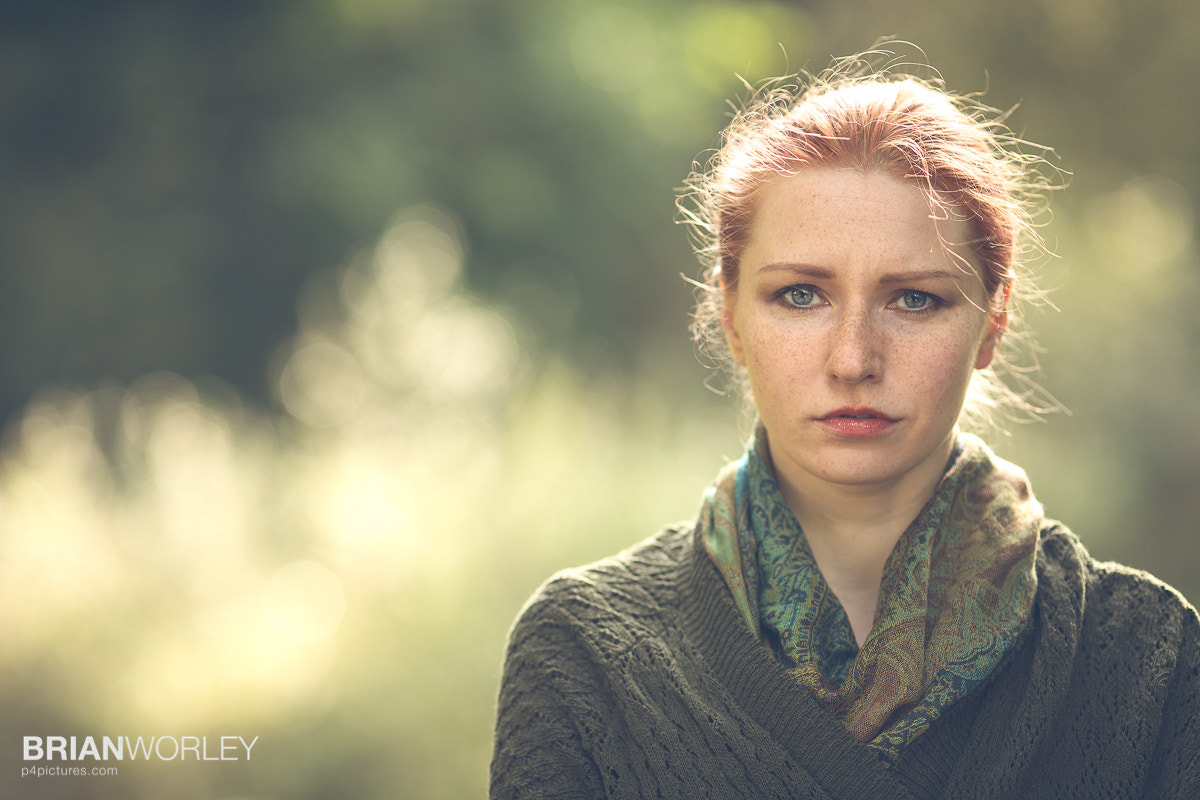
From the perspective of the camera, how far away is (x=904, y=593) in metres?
1.56

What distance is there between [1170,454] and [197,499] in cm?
447

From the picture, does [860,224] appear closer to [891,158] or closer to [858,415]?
[891,158]

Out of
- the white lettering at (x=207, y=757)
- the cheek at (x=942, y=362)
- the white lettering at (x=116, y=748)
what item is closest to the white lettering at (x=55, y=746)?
the white lettering at (x=116, y=748)

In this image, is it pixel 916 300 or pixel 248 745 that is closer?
pixel 916 300

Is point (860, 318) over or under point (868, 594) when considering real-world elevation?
over

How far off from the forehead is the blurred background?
7.60 ft

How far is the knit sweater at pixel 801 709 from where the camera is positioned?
1481 millimetres

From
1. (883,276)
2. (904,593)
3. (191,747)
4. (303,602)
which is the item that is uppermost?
(303,602)

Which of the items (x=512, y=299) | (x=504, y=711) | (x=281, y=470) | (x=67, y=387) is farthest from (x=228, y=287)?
(x=504, y=711)

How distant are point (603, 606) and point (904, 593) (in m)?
0.46

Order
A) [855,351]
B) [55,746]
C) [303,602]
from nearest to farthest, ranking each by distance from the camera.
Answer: [855,351], [55,746], [303,602]

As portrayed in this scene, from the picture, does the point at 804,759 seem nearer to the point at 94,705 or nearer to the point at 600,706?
the point at 600,706

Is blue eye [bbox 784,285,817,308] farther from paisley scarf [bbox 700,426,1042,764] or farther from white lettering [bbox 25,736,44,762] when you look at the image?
white lettering [bbox 25,736,44,762]

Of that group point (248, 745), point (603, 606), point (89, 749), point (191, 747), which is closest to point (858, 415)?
point (603, 606)
